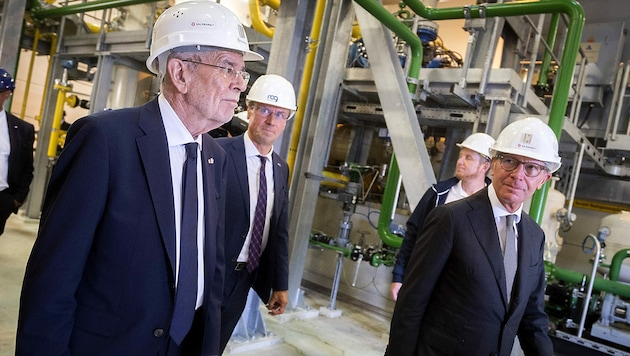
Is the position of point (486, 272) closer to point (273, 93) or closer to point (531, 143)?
point (531, 143)

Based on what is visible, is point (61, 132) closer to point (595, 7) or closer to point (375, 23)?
point (375, 23)

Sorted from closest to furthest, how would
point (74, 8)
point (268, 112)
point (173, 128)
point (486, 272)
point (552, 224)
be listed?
point (173, 128) → point (486, 272) → point (268, 112) → point (552, 224) → point (74, 8)

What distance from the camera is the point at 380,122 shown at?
6.09m

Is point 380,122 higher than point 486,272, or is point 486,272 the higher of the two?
point 380,122

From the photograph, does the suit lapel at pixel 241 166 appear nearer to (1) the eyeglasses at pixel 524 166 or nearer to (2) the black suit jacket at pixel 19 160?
(1) the eyeglasses at pixel 524 166

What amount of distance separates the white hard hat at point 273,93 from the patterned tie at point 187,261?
1297mm

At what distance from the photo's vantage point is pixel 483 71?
3.85 metres

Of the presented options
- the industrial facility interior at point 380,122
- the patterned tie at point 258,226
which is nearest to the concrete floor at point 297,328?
the industrial facility interior at point 380,122

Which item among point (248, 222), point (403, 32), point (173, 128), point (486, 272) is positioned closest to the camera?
point (173, 128)

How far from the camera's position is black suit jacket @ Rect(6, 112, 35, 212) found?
124 inches

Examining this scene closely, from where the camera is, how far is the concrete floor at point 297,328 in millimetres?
3102

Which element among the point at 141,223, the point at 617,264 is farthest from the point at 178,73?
the point at 617,264

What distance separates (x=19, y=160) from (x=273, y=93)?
82.9 inches

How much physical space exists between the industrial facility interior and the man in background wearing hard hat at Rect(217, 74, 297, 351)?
60cm
